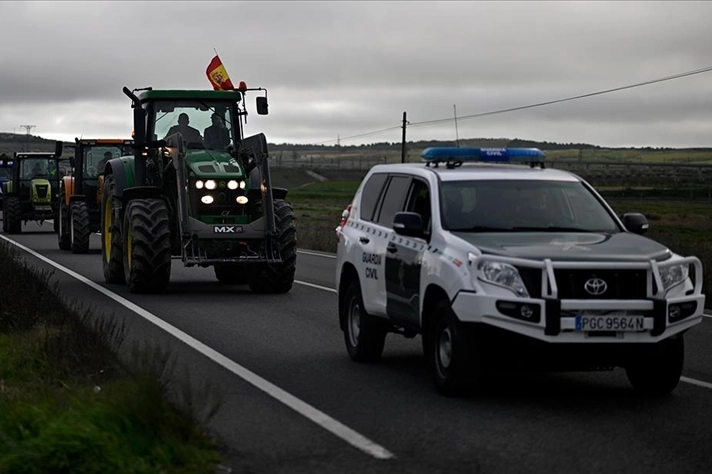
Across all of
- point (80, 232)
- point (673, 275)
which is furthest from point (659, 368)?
point (80, 232)

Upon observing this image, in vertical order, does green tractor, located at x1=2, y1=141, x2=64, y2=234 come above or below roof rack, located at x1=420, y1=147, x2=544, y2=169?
below

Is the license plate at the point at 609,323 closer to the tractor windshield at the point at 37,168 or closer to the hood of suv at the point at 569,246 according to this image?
the hood of suv at the point at 569,246

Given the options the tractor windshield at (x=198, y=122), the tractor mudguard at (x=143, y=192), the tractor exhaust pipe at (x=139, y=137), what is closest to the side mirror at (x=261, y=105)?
the tractor windshield at (x=198, y=122)

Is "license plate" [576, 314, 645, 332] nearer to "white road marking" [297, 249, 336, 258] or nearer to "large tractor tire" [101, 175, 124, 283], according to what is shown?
"large tractor tire" [101, 175, 124, 283]

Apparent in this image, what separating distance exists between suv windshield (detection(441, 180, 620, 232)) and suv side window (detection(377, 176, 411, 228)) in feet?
2.32

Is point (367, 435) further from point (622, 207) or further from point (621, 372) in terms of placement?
point (622, 207)

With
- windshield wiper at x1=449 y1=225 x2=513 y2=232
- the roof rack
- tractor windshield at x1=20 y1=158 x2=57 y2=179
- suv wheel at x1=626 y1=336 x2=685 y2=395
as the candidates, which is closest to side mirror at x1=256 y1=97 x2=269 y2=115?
the roof rack

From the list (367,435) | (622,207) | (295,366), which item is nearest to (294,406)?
(367,435)

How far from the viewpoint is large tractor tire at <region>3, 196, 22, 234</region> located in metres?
43.4

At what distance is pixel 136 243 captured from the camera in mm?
20406

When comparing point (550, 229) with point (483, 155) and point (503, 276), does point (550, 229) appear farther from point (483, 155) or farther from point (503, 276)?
point (503, 276)

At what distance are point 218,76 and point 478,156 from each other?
39.8ft

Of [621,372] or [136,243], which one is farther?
[136,243]

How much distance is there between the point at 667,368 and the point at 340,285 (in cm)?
383
